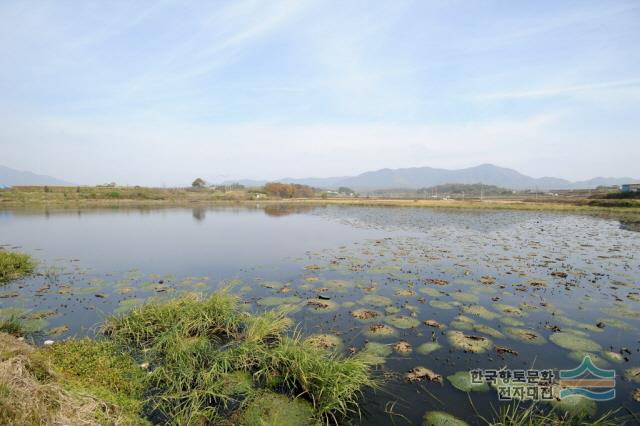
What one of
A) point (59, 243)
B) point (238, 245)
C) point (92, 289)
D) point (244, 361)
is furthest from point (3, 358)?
point (59, 243)

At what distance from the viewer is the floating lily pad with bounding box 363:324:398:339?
27.5 feet

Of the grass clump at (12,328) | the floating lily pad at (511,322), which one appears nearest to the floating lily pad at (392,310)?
the floating lily pad at (511,322)

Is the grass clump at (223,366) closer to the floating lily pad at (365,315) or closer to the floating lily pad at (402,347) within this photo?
the floating lily pad at (402,347)

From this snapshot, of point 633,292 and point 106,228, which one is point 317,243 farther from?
point 106,228

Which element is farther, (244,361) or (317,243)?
(317,243)

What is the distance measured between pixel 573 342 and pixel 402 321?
4296 millimetres

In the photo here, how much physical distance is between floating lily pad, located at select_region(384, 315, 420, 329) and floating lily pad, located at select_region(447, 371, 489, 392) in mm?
2390

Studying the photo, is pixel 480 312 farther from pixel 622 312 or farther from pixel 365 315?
pixel 622 312

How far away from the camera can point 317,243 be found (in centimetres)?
2239

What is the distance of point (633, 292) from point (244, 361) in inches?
576

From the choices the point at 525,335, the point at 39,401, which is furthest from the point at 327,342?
the point at 39,401

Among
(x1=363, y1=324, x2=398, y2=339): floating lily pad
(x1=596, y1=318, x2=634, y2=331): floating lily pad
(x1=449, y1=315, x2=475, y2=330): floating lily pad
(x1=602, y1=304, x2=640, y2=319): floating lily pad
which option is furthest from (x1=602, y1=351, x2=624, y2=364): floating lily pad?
(x1=363, y1=324, x2=398, y2=339): floating lily pad

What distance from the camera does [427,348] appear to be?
25.3 ft

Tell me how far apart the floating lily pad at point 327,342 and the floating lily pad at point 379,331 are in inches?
36.6
